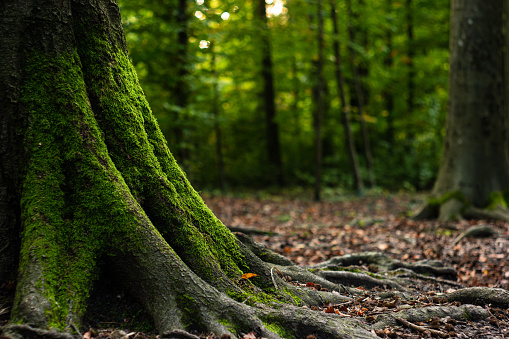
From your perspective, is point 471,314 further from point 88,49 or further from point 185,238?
point 88,49

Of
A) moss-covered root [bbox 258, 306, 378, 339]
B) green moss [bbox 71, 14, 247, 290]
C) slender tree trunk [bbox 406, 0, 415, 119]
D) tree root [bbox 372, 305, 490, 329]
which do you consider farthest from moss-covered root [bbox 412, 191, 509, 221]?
slender tree trunk [bbox 406, 0, 415, 119]

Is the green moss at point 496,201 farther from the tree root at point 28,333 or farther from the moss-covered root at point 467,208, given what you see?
the tree root at point 28,333

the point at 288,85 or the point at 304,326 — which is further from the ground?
the point at 288,85

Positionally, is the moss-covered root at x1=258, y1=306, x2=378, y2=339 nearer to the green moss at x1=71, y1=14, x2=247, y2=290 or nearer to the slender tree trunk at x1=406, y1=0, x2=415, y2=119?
the green moss at x1=71, y1=14, x2=247, y2=290

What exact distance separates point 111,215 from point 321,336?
1662 millimetres

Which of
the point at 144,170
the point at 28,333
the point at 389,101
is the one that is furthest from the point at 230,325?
the point at 389,101

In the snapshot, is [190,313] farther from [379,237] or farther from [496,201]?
[496,201]

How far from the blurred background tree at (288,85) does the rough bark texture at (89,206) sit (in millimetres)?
8722

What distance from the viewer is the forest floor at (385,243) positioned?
3203 millimetres

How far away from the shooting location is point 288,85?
66.9ft

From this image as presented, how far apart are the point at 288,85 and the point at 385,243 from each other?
14.8m

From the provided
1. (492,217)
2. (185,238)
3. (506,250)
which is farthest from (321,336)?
(492,217)

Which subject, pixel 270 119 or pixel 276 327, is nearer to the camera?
pixel 276 327

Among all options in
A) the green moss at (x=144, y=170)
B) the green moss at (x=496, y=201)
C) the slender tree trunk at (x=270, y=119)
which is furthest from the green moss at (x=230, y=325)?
the slender tree trunk at (x=270, y=119)
